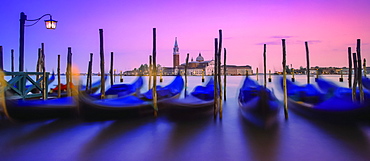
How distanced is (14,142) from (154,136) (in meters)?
1.89

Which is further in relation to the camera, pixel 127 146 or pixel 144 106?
pixel 144 106

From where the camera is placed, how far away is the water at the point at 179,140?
3.28m

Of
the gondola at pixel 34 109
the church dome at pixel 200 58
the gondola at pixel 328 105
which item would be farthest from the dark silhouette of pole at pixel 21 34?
the church dome at pixel 200 58

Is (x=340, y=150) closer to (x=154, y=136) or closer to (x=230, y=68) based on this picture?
(x=154, y=136)

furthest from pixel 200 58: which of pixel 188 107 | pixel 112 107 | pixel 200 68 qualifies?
pixel 112 107

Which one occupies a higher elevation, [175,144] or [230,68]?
[230,68]

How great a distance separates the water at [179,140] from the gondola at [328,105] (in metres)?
0.17

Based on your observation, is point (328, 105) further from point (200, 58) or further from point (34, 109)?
point (200, 58)

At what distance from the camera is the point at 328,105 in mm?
4941

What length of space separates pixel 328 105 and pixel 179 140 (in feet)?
9.39

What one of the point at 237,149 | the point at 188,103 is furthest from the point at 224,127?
the point at 237,149

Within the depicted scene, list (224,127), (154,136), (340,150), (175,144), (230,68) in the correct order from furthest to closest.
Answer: (230,68)
(224,127)
(154,136)
(175,144)
(340,150)

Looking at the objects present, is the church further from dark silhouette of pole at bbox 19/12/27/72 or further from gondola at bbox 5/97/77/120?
gondola at bbox 5/97/77/120

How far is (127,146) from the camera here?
367cm
